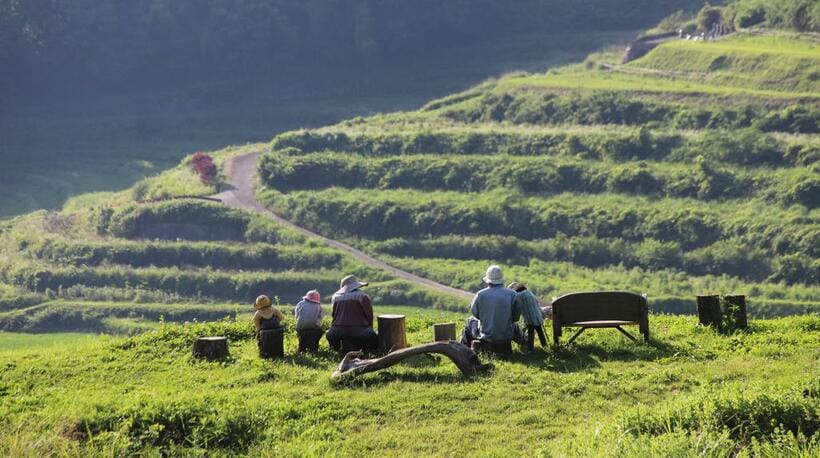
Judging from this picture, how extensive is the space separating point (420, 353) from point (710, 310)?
5.17 meters

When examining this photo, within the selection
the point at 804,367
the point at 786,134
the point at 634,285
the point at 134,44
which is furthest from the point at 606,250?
the point at 134,44

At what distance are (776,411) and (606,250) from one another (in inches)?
1664

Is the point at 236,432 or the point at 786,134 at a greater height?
the point at 786,134

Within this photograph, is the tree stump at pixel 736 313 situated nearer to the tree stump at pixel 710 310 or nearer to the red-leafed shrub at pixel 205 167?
the tree stump at pixel 710 310

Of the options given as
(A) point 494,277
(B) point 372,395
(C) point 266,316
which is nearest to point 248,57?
(C) point 266,316

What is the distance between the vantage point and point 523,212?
6353 centimetres

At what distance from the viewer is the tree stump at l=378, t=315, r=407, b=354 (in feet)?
68.5

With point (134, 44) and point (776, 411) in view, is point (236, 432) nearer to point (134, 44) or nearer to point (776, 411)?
point (776, 411)

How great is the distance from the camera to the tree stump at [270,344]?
68.7 feet

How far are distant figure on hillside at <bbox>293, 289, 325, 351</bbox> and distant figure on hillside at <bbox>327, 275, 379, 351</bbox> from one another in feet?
0.84

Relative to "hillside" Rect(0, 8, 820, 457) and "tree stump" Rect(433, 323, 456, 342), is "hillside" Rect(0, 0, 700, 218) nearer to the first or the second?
"hillside" Rect(0, 8, 820, 457)

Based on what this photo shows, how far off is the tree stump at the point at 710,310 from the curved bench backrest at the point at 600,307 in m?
1.48

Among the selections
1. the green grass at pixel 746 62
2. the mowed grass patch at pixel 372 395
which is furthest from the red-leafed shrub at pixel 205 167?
the mowed grass patch at pixel 372 395

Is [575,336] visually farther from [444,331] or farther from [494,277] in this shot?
A: [444,331]
